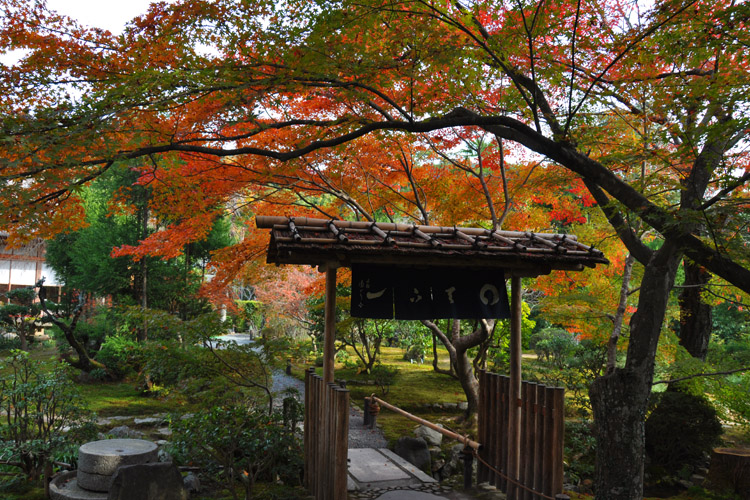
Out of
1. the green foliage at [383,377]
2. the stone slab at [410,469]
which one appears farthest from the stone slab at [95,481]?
the green foliage at [383,377]

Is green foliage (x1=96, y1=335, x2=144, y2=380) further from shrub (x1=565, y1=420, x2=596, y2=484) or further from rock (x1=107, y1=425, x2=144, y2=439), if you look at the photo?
shrub (x1=565, y1=420, x2=596, y2=484)

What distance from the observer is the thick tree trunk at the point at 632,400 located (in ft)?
22.4

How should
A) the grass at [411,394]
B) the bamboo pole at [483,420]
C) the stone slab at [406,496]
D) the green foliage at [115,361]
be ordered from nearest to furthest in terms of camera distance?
1. the stone slab at [406,496]
2. the bamboo pole at [483,420]
3. the grass at [411,394]
4. the green foliage at [115,361]

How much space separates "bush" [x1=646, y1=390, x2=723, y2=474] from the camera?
31.1 feet

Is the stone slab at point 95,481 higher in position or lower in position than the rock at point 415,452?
higher

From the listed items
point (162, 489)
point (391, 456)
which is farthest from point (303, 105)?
point (162, 489)

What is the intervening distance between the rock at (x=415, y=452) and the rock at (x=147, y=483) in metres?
4.50

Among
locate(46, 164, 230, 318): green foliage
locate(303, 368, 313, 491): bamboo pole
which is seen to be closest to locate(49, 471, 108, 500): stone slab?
A: locate(303, 368, 313, 491): bamboo pole

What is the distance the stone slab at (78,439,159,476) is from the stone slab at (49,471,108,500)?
0.27 m

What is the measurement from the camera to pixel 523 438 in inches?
249

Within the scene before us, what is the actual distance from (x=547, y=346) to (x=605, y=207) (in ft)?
40.5

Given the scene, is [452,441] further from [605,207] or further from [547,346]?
[547,346]

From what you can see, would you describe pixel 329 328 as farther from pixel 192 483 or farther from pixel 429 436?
pixel 429 436

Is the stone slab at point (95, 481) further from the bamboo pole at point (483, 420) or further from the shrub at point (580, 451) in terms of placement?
the shrub at point (580, 451)
